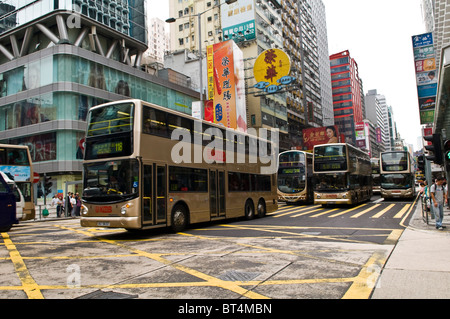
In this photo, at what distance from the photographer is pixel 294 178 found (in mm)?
25500

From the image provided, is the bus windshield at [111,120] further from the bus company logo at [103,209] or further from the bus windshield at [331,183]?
the bus windshield at [331,183]

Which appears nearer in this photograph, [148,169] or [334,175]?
[148,169]

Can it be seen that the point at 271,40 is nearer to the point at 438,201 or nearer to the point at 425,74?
the point at 425,74

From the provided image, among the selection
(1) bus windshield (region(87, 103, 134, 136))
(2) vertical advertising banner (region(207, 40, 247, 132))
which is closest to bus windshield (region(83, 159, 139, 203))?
(1) bus windshield (region(87, 103, 134, 136))

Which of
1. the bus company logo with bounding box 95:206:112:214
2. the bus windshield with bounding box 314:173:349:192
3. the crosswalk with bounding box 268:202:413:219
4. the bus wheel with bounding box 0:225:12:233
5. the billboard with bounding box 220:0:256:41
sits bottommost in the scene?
the crosswalk with bounding box 268:202:413:219

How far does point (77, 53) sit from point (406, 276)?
33888mm

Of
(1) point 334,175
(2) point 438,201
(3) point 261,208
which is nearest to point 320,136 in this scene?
(1) point 334,175

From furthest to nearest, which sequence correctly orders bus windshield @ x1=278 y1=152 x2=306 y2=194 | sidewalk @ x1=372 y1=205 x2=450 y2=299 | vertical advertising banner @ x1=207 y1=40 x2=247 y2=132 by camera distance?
vertical advertising banner @ x1=207 y1=40 x2=247 y2=132
bus windshield @ x1=278 y1=152 x2=306 y2=194
sidewalk @ x1=372 y1=205 x2=450 y2=299

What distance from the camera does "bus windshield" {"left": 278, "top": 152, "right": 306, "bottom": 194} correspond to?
83.1 feet

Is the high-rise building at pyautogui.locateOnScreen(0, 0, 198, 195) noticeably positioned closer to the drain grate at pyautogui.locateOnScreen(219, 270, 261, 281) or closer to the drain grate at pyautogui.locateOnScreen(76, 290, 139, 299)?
the drain grate at pyautogui.locateOnScreen(219, 270, 261, 281)

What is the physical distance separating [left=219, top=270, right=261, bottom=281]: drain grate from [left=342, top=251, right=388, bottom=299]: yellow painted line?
142 cm

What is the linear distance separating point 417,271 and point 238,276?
269 centimetres

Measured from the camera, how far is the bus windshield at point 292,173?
25.3m

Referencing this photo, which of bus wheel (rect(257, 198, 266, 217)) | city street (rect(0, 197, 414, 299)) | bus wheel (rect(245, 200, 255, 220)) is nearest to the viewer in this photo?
city street (rect(0, 197, 414, 299))
